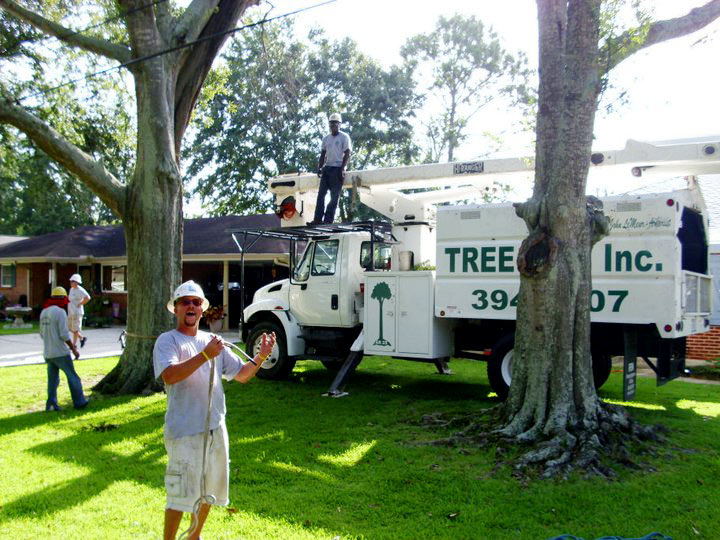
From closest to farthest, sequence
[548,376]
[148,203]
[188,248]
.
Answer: [548,376] < [148,203] < [188,248]

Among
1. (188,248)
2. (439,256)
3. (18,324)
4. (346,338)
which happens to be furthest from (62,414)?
(18,324)

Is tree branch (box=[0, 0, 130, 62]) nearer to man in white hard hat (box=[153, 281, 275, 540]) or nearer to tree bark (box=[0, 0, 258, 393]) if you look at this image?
tree bark (box=[0, 0, 258, 393])

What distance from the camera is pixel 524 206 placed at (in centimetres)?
700

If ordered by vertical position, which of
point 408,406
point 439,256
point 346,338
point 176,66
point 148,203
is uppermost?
point 176,66

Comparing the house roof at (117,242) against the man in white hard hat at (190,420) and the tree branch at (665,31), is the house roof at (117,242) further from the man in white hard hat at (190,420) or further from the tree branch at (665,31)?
the man in white hard hat at (190,420)

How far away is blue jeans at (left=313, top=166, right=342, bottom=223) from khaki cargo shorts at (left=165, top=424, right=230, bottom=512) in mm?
7570

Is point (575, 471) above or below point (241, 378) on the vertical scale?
below

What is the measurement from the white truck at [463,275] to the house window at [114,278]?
52.9ft

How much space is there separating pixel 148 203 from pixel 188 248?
45.3 feet

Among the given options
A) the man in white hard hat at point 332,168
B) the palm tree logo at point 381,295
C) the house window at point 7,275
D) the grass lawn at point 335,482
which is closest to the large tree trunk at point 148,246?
the grass lawn at point 335,482

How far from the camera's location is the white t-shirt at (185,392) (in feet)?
12.6

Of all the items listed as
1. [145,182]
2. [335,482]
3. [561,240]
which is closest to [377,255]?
[145,182]

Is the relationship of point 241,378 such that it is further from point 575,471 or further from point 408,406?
point 408,406

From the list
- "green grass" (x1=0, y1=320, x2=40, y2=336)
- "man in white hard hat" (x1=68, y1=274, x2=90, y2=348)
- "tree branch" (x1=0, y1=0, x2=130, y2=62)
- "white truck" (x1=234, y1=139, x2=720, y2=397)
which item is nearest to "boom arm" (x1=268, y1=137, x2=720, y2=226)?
"white truck" (x1=234, y1=139, x2=720, y2=397)
